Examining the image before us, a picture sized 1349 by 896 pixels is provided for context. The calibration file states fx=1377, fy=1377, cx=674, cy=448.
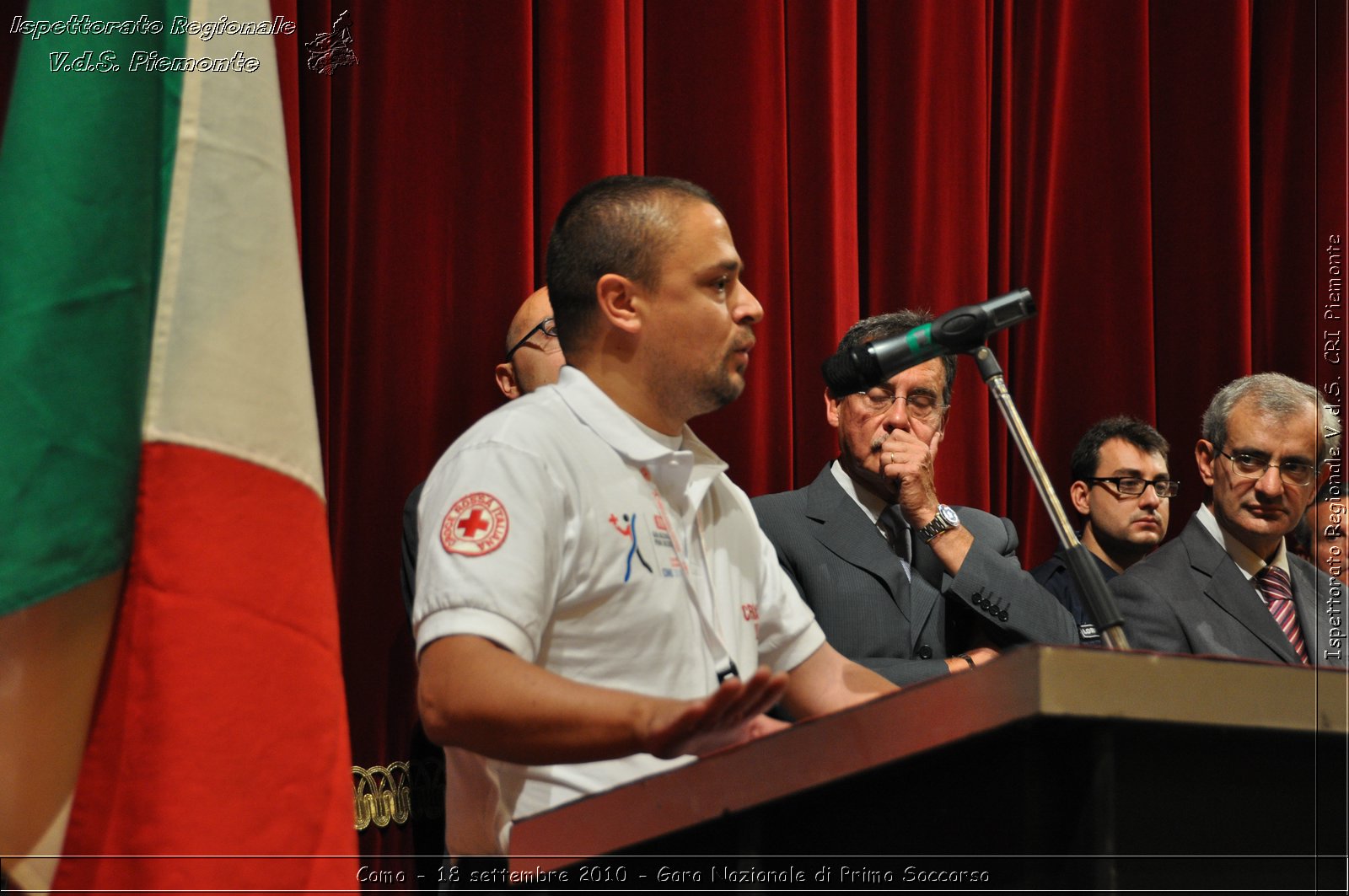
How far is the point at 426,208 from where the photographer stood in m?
2.56

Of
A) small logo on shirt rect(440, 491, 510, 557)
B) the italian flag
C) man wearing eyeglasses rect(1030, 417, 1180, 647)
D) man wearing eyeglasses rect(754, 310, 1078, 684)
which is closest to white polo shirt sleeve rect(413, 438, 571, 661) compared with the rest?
small logo on shirt rect(440, 491, 510, 557)

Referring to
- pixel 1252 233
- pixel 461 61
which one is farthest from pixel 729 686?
pixel 1252 233

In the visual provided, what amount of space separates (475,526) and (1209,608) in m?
1.83

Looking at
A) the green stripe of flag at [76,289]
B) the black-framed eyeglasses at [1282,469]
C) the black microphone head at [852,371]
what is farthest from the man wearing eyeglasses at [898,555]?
the green stripe of flag at [76,289]

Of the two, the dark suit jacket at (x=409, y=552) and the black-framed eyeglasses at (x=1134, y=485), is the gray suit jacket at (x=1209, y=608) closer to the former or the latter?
the black-framed eyeglasses at (x=1134, y=485)

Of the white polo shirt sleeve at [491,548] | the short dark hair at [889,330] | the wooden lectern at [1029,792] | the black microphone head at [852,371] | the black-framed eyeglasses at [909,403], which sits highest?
A: the short dark hair at [889,330]

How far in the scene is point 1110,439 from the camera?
3461 mm

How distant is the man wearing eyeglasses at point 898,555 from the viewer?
2590 mm

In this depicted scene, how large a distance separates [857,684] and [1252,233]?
2.65m

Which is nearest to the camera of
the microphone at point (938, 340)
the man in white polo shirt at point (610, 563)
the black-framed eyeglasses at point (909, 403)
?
the man in white polo shirt at point (610, 563)

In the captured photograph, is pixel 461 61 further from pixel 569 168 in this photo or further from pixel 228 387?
pixel 228 387

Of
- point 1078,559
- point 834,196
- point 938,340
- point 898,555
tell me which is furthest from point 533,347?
point 1078,559

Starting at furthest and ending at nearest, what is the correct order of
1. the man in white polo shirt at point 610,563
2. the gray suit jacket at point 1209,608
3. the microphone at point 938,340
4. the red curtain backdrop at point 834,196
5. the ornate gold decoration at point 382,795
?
the gray suit jacket at point 1209,608, the red curtain backdrop at point 834,196, the ornate gold decoration at point 382,795, the microphone at point 938,340, the man in white polo shirt at point 610,563

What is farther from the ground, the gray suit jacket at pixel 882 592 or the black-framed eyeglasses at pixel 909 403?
the black-framed eyeglasses at pixel 909 403
